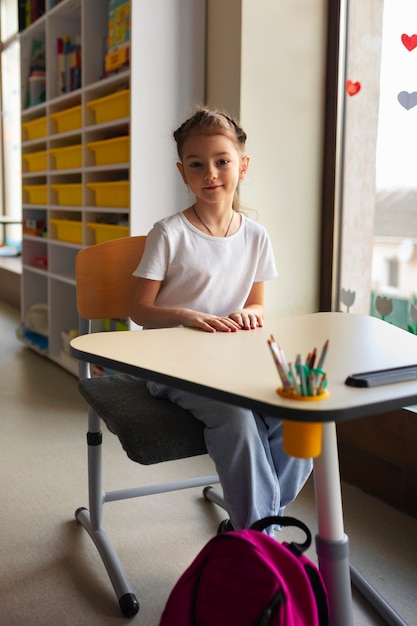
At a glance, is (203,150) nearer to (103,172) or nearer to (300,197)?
(300,197)

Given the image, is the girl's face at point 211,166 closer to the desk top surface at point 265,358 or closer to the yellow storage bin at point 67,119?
the desk top surface at point 265,358

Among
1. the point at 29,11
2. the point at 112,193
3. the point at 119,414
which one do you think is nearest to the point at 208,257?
the point at 119,414

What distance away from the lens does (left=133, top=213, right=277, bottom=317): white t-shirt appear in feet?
5.33

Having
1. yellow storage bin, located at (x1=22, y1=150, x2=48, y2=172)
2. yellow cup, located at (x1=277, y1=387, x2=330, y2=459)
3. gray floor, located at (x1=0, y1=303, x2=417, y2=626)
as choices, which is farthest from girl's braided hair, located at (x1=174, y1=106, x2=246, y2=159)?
yellow storage bin, located at (x1=22, y1=150, x2=48, y2=172)

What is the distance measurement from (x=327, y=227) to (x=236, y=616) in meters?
1.81

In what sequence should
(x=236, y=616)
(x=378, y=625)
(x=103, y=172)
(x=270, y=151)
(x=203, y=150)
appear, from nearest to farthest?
(x=236, y=616) → (x=378, y=625) → (x=203, y=150) → (x=270, y=151) → (x=103, y=172)

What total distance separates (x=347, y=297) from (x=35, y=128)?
2.06 meters

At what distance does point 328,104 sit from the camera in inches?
99.7

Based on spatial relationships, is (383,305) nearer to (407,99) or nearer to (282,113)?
(407,99)

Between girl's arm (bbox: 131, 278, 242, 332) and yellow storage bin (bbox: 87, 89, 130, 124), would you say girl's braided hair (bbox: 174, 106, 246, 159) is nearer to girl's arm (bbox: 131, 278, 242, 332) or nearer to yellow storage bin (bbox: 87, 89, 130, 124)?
girl's arm (bbox: 131, 278, 242, 332)

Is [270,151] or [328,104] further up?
[328,104]

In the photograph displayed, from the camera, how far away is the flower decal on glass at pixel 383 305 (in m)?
2.31

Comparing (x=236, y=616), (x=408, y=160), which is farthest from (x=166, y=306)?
(x=408, y=160)

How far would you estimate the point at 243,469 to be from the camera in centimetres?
126
